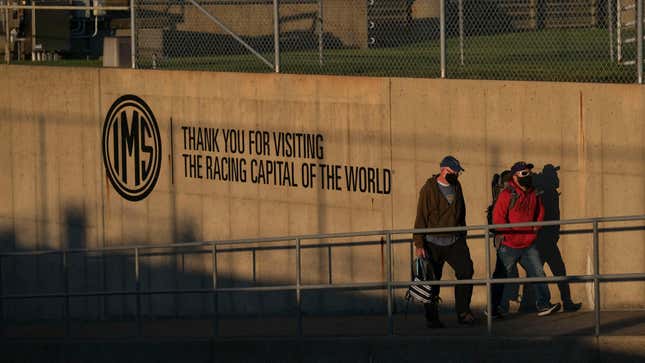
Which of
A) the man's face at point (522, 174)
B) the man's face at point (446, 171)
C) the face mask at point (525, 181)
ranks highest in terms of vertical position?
the man's face at point (446, 171)

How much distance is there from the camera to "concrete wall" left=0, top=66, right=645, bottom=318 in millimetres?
11828

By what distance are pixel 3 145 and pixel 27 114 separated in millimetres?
644

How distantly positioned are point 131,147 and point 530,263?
6479 millimetres

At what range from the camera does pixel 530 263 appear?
37.6 ft

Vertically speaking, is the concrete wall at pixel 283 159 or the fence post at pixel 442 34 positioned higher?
the fence post at pixel 442 34

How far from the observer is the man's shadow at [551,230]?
12.0m

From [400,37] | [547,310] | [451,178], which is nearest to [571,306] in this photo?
[547,310]

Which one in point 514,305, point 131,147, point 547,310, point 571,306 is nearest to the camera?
point 547,310

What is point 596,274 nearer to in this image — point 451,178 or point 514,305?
point 451,178

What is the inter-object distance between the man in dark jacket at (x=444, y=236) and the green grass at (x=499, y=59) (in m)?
1.84

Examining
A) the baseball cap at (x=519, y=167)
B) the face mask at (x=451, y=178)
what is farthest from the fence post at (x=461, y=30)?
the face mask at (x=451, y=178)

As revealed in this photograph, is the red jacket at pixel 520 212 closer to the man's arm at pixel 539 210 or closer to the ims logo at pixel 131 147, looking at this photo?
the man's arm at pixel 539 210

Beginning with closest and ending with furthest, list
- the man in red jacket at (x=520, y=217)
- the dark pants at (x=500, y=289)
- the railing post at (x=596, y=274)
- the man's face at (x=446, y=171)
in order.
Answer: the railing post at (x=596, y=274) → the man's face at (x=446, y=171) → the man in red jacket at (x=520, y=217) → the dark pants at (x=500, y=289)

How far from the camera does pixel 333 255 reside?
543 inches
